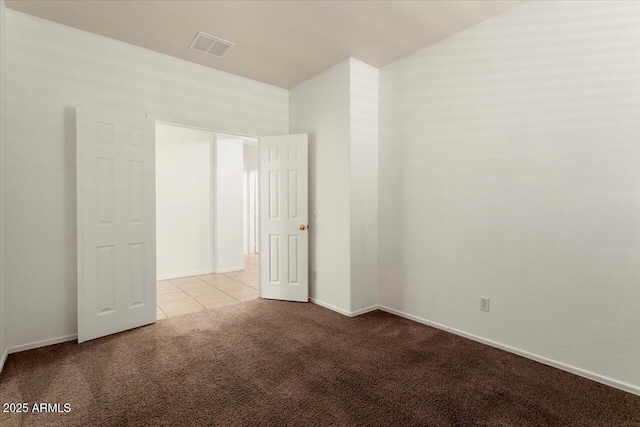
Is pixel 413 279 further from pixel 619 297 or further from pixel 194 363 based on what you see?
pixel 194 363

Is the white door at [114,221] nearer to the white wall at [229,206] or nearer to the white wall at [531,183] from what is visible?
the white wall at [229,206]

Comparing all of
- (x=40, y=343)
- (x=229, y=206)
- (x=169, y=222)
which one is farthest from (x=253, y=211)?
(x=40, y=343)

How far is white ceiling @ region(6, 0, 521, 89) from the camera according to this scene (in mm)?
2605

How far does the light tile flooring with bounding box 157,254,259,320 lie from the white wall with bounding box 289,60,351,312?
1.17 meters

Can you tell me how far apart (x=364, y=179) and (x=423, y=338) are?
179 cm

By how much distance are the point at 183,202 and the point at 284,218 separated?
8.39ft

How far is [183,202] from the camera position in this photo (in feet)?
18.6

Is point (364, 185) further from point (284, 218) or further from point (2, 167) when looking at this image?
point (2, 167)

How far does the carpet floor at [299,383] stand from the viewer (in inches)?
72.0

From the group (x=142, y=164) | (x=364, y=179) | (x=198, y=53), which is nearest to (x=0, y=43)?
(x=142, y=164)

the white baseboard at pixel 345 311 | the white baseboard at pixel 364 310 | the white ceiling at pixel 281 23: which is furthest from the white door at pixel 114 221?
the white baseboard at pixel 364 310

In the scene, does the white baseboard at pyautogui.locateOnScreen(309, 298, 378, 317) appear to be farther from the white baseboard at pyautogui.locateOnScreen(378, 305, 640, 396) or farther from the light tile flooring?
the light tile flooring

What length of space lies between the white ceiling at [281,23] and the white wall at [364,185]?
0.31 metres

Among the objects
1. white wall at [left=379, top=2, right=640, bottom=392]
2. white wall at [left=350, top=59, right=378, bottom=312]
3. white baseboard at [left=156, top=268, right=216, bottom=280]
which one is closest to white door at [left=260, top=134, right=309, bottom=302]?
white wall at [left=350, top=59, right=378, bottom=312]
